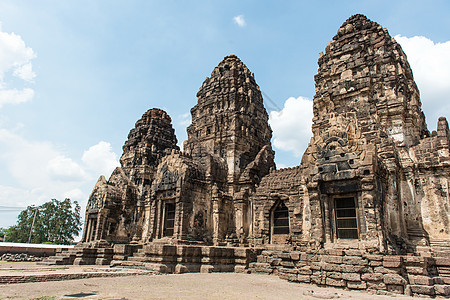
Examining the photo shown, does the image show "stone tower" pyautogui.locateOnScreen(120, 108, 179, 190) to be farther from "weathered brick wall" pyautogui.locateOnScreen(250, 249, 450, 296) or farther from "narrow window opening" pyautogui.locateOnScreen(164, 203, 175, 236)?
"weathered brick wall" pyautogui.locateOnScreen(250, 249, 450, 296)

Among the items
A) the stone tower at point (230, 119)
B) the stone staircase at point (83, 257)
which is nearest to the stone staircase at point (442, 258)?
the stone tower at point (230, 119)

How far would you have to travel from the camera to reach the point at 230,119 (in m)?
21.8

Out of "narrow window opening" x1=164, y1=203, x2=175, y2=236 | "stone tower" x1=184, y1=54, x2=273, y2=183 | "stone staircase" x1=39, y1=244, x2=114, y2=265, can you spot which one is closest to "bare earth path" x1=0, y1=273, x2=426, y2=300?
"narrow window opening" x1=164, y1=203, x2=175, y2=236

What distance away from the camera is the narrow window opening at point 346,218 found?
442 inches

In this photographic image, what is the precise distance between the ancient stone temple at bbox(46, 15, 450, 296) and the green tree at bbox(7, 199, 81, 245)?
88.3 feet

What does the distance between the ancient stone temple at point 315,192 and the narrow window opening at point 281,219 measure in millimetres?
58

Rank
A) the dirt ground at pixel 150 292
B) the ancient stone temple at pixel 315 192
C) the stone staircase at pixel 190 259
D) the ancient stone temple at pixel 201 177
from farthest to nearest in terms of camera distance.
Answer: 1. the ancient stone temple at pixel 201 177
2. the stone staircase at pixel 190 259
3. the ancient stone temple at pixel 315 192
4. the dirt ground at pixel 150 292

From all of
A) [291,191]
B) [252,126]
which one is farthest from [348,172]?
[252,126]

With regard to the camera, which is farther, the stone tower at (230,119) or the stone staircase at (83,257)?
the stone tower at (230,119)

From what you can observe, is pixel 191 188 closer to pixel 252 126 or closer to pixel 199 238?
pixel 199 238

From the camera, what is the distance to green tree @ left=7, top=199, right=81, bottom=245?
150 feet

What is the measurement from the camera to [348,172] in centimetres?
1134

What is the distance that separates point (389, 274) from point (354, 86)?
9445mm

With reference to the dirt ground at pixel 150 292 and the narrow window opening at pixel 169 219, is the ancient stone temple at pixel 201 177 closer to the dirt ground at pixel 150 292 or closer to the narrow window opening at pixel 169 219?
the narrow window opening at pixel 169 219
